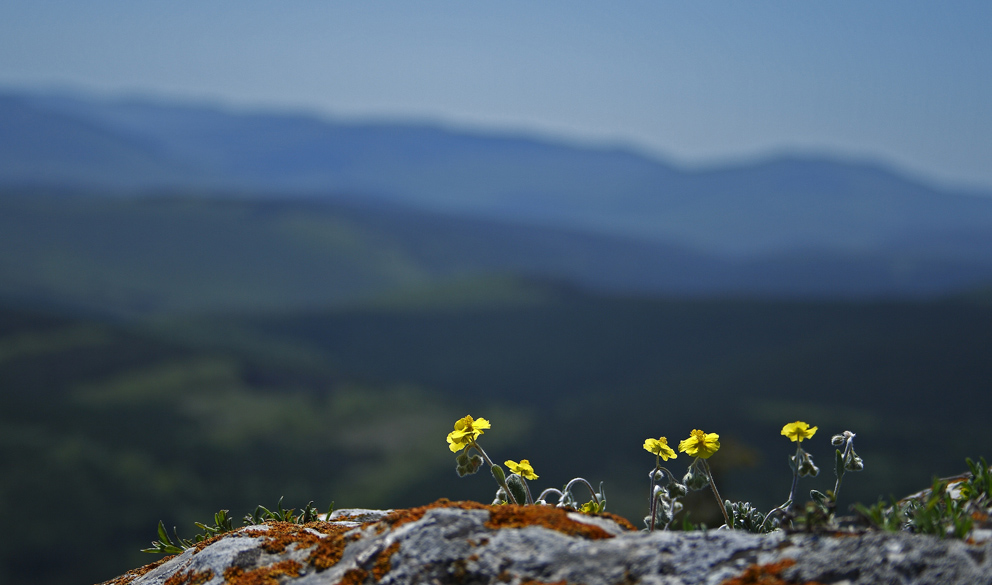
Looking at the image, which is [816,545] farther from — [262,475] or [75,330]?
[75,330]

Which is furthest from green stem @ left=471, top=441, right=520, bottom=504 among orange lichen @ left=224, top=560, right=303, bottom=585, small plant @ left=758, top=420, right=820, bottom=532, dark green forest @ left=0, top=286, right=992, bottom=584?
dark green forest @ left=0, top=286, right=992, bottom=584

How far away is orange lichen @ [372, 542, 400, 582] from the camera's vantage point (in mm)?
3623

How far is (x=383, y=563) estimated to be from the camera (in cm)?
366

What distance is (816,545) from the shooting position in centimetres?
327

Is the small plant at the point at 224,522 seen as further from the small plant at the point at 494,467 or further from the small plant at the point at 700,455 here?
the small plant at the point at 700,455

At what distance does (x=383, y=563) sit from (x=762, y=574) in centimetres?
177

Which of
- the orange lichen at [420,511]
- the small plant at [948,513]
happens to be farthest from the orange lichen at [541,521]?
the small plant at [948,513]

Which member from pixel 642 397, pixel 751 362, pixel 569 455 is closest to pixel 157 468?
pixel 569 455

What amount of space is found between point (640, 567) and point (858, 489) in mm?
98847

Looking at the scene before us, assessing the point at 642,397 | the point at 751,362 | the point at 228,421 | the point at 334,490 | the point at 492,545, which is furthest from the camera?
the point at 751,362

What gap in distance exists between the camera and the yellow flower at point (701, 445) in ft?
14.3

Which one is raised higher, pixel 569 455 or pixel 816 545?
pixel 816 545

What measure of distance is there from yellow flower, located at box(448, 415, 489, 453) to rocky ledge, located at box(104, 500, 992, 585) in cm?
53

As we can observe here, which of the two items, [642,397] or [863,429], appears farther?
[642,397]
